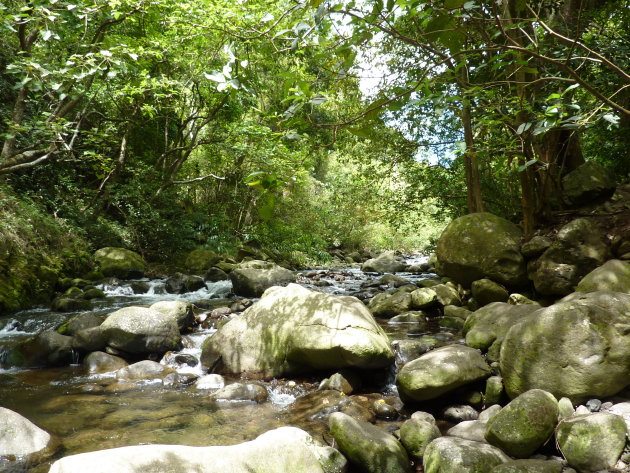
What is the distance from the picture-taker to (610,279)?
488cm

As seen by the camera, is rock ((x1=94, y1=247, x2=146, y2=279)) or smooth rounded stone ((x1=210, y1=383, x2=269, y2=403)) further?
rock ((x1=94, y1=247, x2=146, y2=279))

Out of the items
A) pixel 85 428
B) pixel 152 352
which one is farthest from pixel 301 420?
pixel 152 352

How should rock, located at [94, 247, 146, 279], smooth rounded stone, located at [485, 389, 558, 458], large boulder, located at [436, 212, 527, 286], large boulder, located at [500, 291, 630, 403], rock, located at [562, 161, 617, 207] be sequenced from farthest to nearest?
rock, located at [94, 247, 146, 279], large boulder, located at [436, 212, 527, 286], rock, located at [562, 161, 617, 207], large boulder, located at [500, 291, 630, 403], smooth rounded stone, located at [485, 389, 558, 458]

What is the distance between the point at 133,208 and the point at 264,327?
29.8 feet

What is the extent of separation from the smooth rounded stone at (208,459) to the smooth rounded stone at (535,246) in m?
5.73

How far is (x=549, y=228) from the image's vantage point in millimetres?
7055

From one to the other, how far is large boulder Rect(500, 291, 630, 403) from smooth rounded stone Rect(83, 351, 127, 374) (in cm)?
495

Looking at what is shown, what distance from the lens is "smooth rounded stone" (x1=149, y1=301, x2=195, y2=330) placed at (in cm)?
688

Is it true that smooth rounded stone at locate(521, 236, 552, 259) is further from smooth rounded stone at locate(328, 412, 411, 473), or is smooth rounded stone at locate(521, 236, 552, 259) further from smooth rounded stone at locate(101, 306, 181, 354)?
smooth rounded stone at locate(101, 306, 181, 354)

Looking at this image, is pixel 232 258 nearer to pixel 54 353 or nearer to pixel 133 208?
pixel 133 208

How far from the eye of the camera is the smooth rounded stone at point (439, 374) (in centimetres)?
390

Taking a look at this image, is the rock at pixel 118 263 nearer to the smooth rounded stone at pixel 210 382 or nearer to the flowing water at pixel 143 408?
the flowing water at pixel 143 408

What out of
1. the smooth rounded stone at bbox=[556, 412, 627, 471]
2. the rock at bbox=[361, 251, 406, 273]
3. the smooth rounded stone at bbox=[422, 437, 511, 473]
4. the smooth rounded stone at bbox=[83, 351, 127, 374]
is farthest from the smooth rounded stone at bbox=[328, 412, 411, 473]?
the rock at bbox=[361, 251, 406, 273]

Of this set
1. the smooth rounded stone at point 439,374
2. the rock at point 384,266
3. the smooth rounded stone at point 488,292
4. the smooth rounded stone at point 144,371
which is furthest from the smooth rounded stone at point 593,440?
the rock at point 384,266
